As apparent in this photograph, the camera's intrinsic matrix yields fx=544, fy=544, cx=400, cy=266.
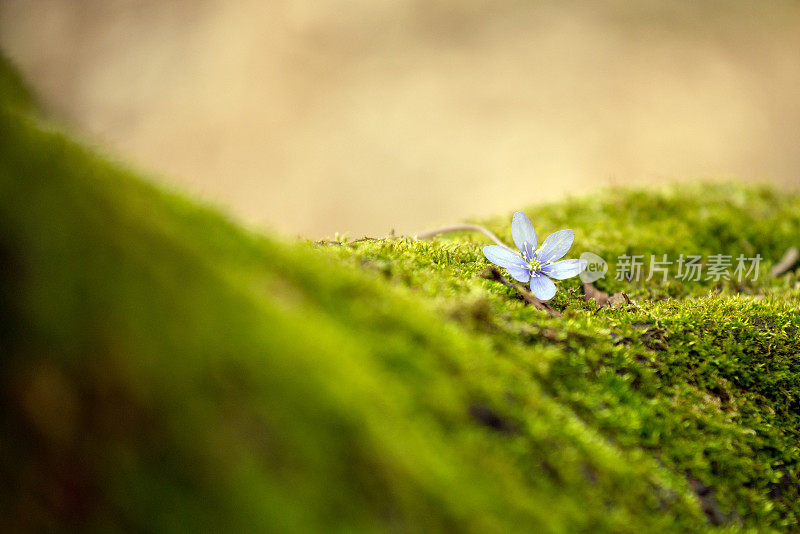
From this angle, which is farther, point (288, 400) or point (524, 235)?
point (524, 235)

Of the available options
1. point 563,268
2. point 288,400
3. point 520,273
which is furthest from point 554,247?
point 288,400

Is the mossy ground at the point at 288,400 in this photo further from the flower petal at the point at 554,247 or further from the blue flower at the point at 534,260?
the flower petal at the point at 554,247

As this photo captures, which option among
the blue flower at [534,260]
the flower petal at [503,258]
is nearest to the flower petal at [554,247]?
the blue flower at [534,260]

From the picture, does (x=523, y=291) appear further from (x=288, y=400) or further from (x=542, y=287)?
(x=288, y=400)

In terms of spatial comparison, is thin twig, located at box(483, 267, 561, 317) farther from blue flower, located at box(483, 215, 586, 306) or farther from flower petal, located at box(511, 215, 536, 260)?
flower petal, located at box(511, 215, 536, 260)

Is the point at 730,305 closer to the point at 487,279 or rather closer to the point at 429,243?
the point at 487,279
